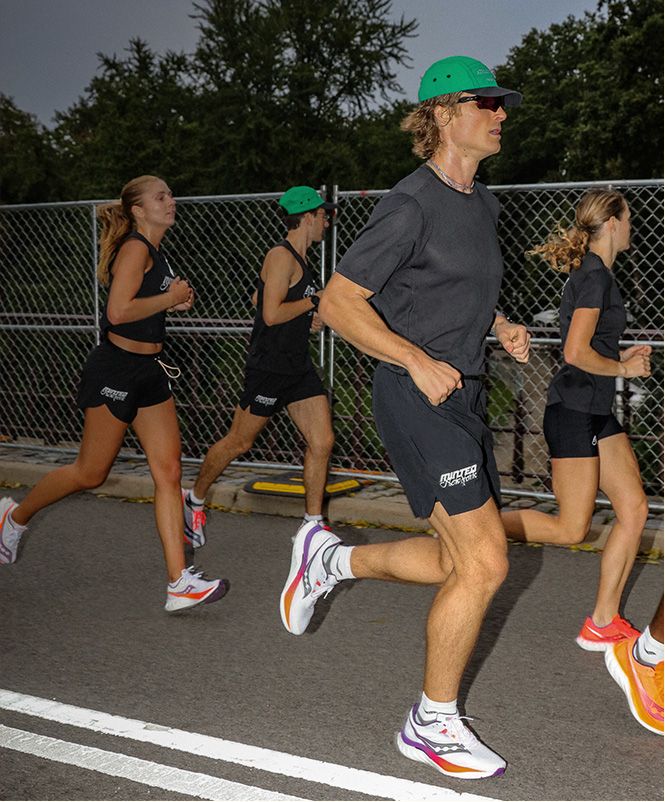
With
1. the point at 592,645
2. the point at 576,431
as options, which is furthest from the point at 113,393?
the point at 592,645

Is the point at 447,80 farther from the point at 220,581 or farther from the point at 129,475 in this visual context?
the point at 129,475

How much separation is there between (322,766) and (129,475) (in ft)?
18.4

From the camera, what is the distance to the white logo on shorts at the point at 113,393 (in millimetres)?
5625

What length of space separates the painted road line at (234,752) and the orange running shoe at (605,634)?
1.65 metres

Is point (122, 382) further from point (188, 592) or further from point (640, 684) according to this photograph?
point (640, 684)

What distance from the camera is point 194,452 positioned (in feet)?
35.0

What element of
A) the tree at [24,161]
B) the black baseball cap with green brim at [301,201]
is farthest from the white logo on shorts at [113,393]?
the tree at [24,161]

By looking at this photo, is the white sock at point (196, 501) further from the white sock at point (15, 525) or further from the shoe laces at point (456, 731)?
the shoe laces at point (456, 731)

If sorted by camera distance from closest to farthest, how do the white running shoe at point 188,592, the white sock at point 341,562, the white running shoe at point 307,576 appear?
the white sock at point 341,562 → the white running shoe at point 307,576 → the white running shoe at point 188,592

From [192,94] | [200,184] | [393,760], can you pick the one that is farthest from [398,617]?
[192,94]

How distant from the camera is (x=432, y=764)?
12.1 ft

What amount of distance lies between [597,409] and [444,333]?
5.09 feet

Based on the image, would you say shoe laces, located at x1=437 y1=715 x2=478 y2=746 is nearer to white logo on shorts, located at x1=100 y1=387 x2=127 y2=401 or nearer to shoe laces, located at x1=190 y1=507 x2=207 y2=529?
white logo on shorts, located at x1=100 y1=387 x2=127 y2=401

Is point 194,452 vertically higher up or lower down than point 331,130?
lower down
